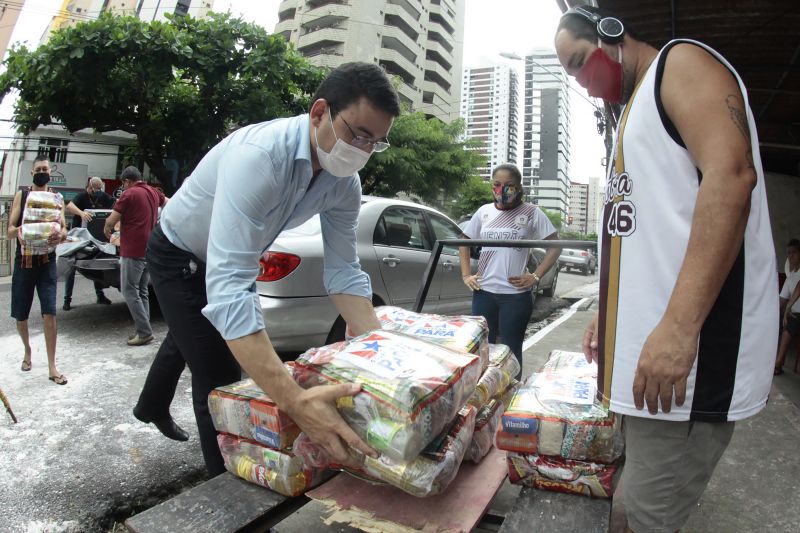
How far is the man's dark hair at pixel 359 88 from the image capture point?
5.41ft

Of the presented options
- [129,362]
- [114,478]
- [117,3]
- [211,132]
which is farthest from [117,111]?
[117,3]

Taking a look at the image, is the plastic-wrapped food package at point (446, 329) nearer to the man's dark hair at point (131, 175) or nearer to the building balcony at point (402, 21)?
the man's dark hair at point (131, 175)

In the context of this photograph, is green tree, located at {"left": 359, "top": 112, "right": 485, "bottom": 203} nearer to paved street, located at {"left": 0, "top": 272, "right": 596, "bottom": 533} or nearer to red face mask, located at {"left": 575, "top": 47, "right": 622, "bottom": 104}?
paved street, located at {"left": 0, "top": 272, "right": 596, "bottom": 533}

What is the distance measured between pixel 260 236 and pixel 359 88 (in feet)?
1.84

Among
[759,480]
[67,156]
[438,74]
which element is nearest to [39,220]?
[759,480]

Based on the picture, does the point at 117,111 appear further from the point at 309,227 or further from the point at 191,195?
the point at 191,195

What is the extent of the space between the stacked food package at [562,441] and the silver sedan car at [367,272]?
2.19 meters

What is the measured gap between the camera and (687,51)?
121cm

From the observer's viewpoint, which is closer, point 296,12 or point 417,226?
point 417,226

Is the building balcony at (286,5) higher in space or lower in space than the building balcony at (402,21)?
higher

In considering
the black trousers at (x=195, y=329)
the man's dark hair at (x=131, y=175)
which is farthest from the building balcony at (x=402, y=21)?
the black trousers at (x=195, y=329)

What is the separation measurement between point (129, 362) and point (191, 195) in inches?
129

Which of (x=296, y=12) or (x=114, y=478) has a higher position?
(x=296, y=12)

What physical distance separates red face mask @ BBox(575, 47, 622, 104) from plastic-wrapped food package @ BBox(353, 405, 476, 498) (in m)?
1.11
